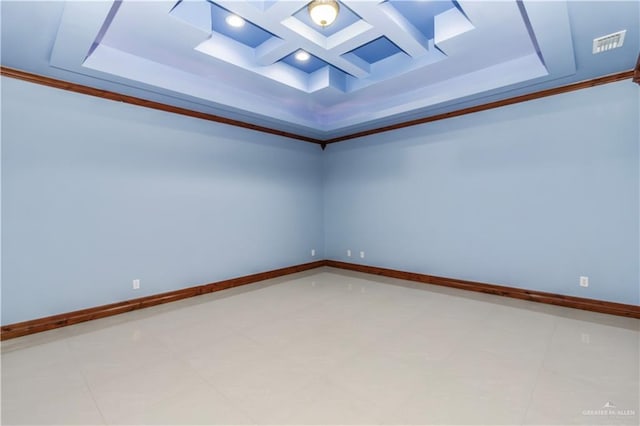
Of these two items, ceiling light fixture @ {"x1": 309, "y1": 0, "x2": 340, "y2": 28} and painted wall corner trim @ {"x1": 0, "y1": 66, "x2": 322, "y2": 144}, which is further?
painted wall corner trim @ {"x1": 0, "y1": 66, "x2": 322, "y2": 144}

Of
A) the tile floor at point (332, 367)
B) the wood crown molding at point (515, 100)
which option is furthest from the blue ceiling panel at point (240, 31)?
the tile floor at point (332, 367)

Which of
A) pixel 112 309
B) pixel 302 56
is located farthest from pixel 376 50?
pixel 112 309

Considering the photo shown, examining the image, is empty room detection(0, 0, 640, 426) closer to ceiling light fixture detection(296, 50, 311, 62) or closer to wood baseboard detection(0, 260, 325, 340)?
wood baseboard detection(0, 260, 325, 340)

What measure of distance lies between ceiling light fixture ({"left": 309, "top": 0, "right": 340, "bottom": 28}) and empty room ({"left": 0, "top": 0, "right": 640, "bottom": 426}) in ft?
0.09

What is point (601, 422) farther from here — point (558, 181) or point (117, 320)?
point (117, 320)

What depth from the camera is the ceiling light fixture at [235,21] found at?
317cm

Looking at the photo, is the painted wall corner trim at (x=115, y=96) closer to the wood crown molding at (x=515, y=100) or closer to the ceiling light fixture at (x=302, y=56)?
the ceiling light fixture at (x=302, y=56)

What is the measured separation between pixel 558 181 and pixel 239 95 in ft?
14.5

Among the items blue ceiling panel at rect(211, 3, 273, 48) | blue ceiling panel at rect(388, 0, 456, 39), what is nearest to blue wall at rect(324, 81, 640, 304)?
blue ceiling panel at rect(388, 0, 456, 39)

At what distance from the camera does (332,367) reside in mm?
2412

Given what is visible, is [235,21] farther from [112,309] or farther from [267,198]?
[112,309]

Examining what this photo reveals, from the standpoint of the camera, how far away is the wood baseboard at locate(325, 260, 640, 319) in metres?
3.43

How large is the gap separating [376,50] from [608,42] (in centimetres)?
229

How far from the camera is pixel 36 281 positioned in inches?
126
